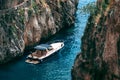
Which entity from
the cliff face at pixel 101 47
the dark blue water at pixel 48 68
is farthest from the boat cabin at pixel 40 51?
the cliff face at pixel 101 47

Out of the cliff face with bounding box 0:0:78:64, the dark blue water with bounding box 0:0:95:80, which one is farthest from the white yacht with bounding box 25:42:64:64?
the cliff face with bounding box 0:0:78:64

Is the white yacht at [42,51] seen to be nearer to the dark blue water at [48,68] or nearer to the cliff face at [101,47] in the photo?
the dark blue water at [48,68]

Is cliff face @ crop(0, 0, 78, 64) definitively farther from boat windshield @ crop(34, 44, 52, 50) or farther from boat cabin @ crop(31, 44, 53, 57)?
boat windshield @ crop(34, 44, 52, 50)

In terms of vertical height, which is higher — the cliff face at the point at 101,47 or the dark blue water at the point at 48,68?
the cliff face at the point at 101,47

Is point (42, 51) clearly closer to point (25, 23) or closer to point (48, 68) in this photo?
point (25, 23)

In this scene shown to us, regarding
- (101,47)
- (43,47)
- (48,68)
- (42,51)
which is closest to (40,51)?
(42,51)

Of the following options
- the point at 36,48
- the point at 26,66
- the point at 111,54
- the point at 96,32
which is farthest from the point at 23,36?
the point at 111,54
